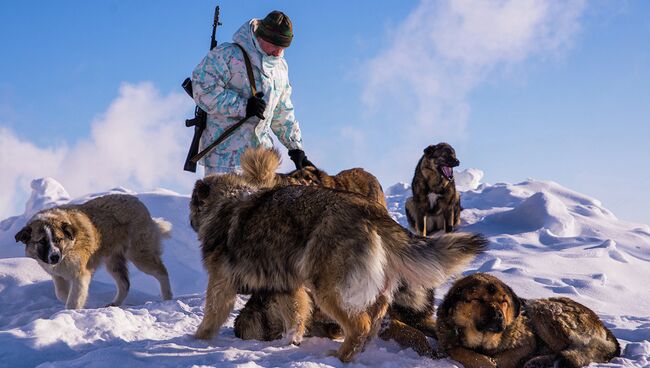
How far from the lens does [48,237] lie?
6965 millimetres

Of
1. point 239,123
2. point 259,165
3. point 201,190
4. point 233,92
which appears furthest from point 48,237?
point 259,165

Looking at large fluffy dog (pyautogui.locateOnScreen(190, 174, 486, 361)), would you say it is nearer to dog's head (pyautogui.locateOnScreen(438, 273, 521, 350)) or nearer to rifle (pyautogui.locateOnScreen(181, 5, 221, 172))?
dog's head (pyautogui.locateOnScreen(438, 273, 521, 350))

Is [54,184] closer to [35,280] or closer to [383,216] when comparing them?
[35,280]

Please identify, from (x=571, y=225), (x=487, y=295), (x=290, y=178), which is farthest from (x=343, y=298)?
(x=571, y=225)

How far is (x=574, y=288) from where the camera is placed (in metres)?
9.25

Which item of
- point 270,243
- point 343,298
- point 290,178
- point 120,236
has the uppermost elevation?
point 290,178

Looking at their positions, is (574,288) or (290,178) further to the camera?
(574,288)

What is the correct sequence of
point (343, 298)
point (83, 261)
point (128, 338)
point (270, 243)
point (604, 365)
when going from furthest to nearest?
point (83, 261), point (128, 338), point (604, 365), point (270, 243), point (343, 298)

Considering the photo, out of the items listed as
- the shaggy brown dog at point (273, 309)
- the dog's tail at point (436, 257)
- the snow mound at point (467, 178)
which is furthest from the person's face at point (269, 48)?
the snow mound at point (467, 178)

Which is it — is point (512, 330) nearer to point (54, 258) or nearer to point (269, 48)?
point (269, 48)

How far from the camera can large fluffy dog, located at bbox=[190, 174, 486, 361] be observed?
379 centimetres

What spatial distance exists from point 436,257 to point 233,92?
13.2 feet

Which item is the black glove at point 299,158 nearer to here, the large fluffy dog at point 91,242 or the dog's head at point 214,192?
the large fluffy dog at point 91,242

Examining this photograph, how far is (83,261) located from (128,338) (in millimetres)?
2972
